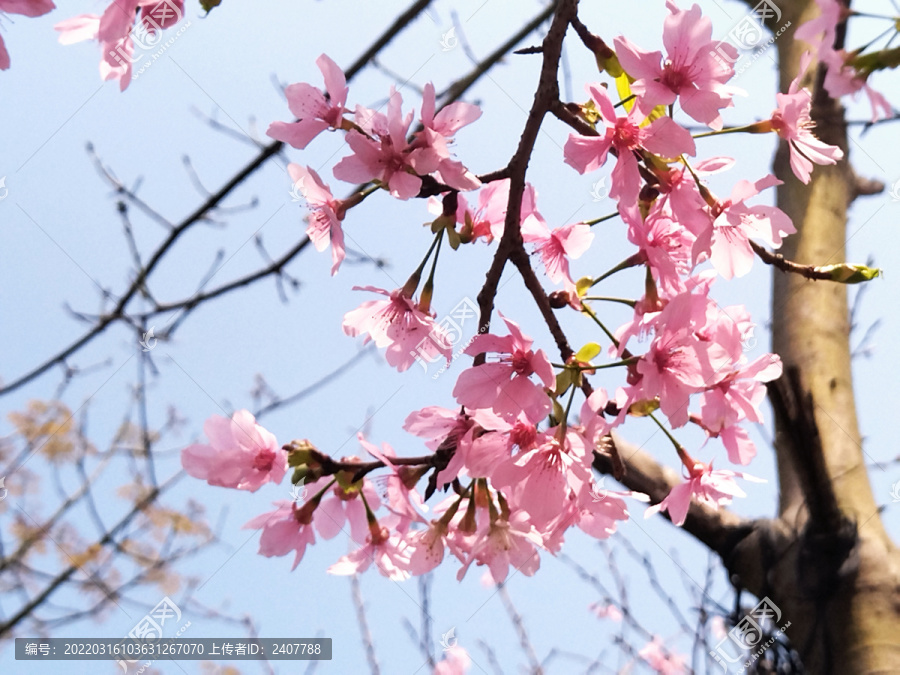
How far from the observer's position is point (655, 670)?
3459 mm

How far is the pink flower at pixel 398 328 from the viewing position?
41.8 inches

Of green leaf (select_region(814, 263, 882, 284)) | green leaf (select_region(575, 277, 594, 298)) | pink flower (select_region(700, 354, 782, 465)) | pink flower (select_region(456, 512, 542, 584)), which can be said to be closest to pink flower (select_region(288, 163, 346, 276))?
green leaf (select_region(575, 277, 594, 298))

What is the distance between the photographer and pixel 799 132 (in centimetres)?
103

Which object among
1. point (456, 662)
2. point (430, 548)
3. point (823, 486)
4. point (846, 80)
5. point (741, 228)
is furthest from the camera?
point (456, 662)

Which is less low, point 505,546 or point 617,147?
point 617,147

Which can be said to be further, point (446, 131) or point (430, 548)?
point (430, 548)

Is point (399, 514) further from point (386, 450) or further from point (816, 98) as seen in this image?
point (816, 98)

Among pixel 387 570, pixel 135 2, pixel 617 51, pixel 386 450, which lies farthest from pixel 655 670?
pixel 135 2

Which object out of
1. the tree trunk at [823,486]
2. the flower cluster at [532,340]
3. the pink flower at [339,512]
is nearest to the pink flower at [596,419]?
the flower cluster at [532,340]

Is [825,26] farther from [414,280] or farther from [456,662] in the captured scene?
[456,662]

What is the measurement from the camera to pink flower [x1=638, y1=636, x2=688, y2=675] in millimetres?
3451

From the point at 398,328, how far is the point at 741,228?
591mm

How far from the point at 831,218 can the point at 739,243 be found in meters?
1.60

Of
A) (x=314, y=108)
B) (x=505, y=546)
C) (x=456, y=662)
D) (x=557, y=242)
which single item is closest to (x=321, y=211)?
(x=314, y=108)
